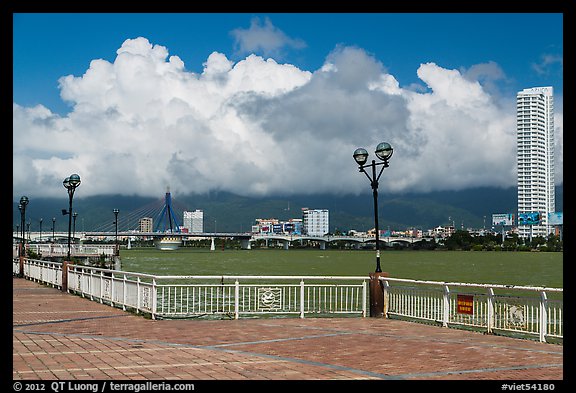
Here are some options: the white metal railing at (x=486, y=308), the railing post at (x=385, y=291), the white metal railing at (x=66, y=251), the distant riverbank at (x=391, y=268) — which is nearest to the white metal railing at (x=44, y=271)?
the railing post at (x=385, y=291)

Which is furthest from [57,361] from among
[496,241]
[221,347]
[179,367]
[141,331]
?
[496,241]

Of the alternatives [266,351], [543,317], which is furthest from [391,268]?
[266,351]

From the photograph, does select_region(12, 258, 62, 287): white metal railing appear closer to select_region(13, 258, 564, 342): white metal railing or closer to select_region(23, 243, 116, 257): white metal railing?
select_region(13, 258, 564, 342): white metal railing

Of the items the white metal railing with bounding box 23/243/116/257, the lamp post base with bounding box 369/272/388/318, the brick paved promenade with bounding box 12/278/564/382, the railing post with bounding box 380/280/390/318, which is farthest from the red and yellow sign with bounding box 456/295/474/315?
the white metal railing with bounding box 23/243/116/257

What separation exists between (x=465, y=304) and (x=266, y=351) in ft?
18.5

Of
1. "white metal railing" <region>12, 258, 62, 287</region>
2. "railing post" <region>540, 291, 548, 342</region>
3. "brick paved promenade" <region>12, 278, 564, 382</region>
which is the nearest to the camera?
"brick paved promenade" <region>12, 278, 564, 382</region>

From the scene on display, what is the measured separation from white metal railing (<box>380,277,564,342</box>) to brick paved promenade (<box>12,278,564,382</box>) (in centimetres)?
52

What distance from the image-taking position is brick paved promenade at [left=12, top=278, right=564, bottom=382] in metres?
9.12

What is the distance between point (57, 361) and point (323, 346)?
4.59m

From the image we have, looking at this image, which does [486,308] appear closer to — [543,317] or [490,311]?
[490,311]

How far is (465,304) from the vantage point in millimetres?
14688

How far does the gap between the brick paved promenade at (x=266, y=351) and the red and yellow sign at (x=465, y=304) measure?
1.61 feet

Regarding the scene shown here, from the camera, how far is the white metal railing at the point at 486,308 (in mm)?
13156
